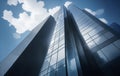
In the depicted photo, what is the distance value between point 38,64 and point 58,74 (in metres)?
7.81

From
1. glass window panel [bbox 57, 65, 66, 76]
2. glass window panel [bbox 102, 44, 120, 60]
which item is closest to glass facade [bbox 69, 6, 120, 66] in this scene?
glass window panel [bbox 102, 44, 120, 60]

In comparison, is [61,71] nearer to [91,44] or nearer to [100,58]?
[100,58]

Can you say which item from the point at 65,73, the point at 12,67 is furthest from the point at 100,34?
the point at 12,67

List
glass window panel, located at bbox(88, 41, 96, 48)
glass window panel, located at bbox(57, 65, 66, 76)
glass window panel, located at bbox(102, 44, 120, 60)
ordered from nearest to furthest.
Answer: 1. glass window panel, located at bbox(57, 65, 66, 76)
2. glass window panel, located at bbox(102, 44, 120, 60)
3. glass window panel, located at bbox(88, 41, 96, 48)

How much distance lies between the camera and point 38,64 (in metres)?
19.1

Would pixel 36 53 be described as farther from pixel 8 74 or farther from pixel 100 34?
pixel 100 34

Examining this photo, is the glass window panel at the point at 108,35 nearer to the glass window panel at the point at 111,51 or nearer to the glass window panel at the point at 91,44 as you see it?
the glass window panel at the point at 111,51

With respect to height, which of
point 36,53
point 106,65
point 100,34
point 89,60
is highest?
point 36,53

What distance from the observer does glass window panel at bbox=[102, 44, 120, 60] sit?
12014 mm

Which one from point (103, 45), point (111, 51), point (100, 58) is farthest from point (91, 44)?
point (111, 51)

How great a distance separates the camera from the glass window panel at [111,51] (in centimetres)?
1201

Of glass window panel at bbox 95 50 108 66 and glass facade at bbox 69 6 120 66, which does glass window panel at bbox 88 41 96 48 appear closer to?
glass facade at bbox 69 6 120 66

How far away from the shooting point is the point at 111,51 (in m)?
12.6

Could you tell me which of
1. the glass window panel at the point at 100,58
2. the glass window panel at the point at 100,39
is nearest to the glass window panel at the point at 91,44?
the glass window panel at the point at 100,39
